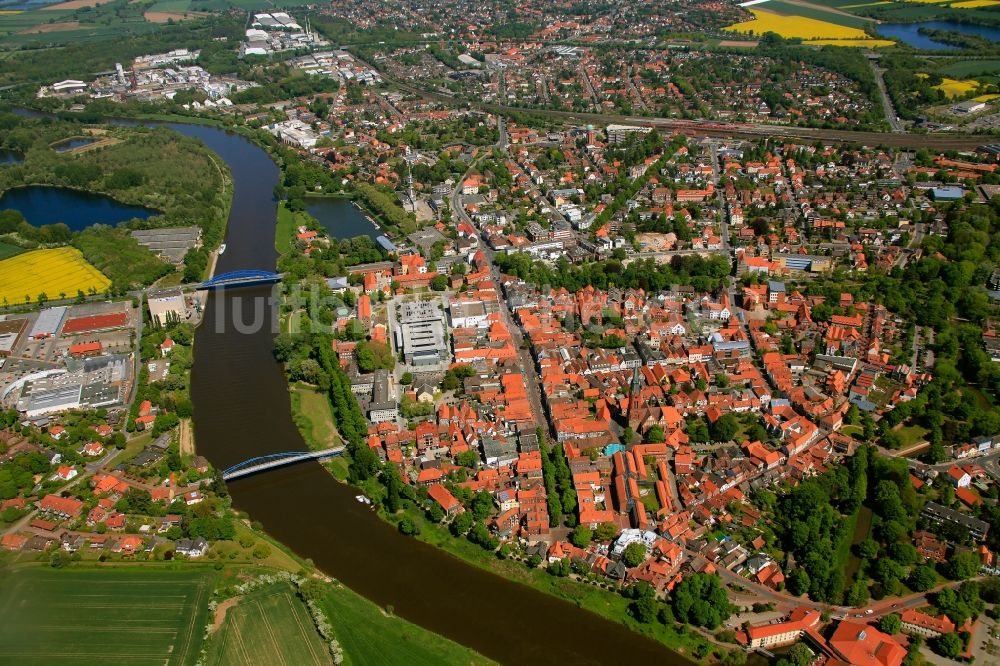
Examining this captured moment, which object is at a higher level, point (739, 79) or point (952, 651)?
point (739, 79)

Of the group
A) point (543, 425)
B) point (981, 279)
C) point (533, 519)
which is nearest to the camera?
point (533, 519)

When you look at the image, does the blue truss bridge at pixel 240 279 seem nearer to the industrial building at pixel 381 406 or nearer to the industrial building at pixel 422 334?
the industrial building at pixel 422 334

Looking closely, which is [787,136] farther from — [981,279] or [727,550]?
[727,550]

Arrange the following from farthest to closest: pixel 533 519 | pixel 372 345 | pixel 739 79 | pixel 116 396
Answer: pixel 739 79 → pixel 372 345 → pixel 116 396 → pixel 533 519

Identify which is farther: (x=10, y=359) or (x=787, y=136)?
(x=787, y=136)

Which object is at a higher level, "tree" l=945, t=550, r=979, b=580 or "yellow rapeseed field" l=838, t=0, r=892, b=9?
"yellow rapeseed field" l=838, t=0, r=892, b=9

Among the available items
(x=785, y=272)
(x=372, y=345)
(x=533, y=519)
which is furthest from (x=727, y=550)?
(x=785, y=272)

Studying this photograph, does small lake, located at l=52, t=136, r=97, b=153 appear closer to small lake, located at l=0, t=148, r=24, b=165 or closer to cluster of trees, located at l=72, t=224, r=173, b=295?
small lake, located at l=0, t=148, r=24, b=165

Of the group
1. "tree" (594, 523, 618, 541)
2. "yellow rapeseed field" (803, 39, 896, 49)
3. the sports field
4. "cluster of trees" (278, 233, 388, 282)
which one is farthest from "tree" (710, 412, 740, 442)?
"yellow rapeseed field" (803, 39, 896, 49)
